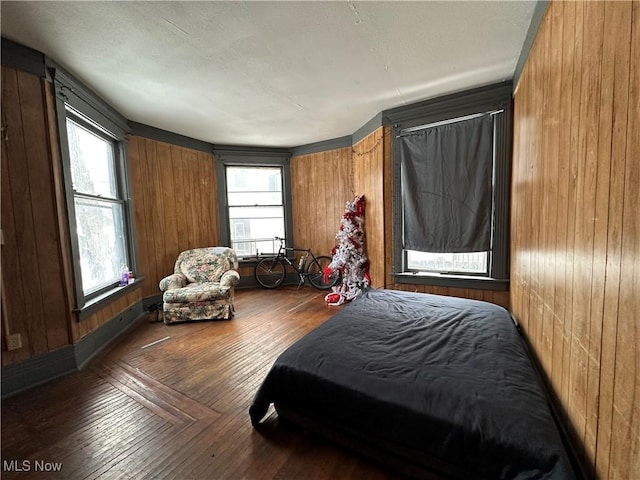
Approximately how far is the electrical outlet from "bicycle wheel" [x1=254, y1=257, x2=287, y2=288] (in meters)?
3.29

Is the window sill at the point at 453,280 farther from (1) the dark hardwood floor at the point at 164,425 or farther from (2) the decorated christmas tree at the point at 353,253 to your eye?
(1) the dark hardwood floor at the point at 164,425

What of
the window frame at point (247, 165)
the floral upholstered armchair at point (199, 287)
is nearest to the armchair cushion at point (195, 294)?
the floral upholstered armchair at point (199, 287)

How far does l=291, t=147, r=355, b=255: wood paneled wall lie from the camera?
4758 millimetres

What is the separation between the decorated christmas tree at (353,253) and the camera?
406 centimetres

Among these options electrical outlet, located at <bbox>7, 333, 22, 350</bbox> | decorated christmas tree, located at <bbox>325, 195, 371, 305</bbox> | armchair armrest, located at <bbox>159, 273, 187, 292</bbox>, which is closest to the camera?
electrical outlet, located at <bbox>7, 333, 22, 350</bbox>

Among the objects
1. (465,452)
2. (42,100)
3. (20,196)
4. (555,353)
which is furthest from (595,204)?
(42,100)

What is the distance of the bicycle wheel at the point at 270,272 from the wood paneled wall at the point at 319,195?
0.57m

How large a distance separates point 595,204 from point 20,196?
365 centimetres

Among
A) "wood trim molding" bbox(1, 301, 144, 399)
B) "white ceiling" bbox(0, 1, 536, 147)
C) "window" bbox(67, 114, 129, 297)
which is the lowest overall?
"wood trim molding" bbox(1, 301, 144, 399)

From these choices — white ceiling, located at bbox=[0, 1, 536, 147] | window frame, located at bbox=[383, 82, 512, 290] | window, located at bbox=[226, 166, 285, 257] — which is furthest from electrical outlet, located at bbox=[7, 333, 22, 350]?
window frame, located at bbox=[383, 82, 512, 290]

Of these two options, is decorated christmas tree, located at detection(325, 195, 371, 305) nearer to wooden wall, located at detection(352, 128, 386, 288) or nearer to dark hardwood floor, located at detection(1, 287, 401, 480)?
wooden wall, located at detection(352, 128, 386, 288)

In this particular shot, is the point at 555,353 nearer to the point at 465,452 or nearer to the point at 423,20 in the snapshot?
the point at 465,452

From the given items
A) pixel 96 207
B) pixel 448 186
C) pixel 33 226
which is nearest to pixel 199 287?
pixel 96 207

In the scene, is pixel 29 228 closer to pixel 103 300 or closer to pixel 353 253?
pixel 103 300
